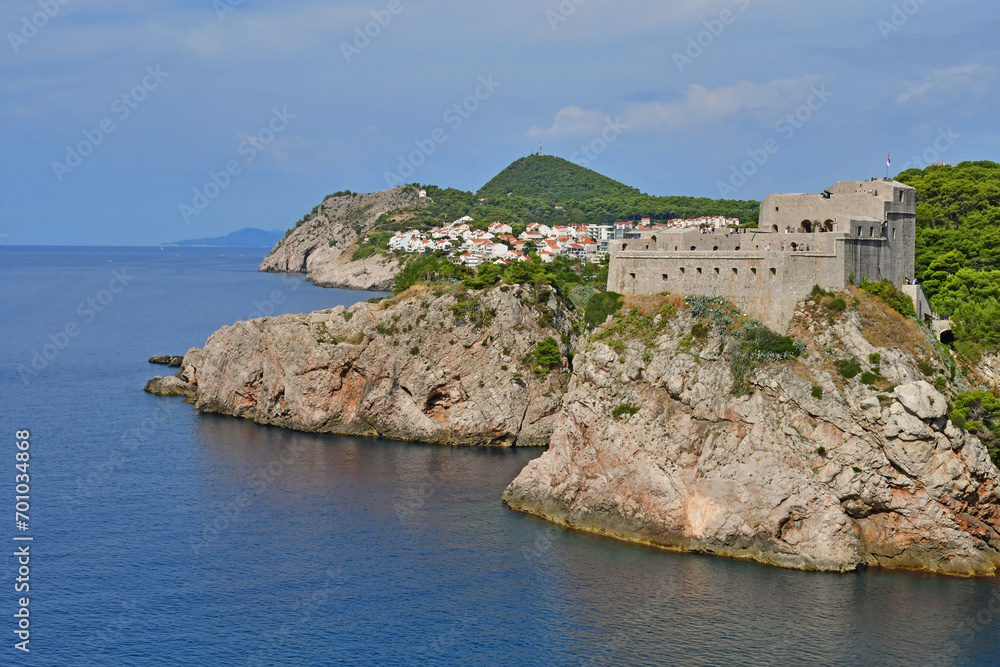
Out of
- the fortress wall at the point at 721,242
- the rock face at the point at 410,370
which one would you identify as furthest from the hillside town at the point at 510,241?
the fortress wall at the point at 721,242

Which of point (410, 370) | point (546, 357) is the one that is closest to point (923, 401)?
point (546, 357)

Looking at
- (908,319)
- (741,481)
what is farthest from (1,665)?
(908,319)

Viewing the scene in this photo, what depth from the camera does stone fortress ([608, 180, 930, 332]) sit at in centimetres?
5209

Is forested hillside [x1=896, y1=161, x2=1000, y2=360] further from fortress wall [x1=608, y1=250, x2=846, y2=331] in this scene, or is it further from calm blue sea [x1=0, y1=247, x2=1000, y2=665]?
calm blue sea [x1=0, y1=247, x2=1000, y2=665]

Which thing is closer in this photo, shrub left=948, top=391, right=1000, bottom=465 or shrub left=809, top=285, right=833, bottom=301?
shrub left=948, top=391, right=1000, bottom=465

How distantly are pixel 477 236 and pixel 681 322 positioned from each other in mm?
129950

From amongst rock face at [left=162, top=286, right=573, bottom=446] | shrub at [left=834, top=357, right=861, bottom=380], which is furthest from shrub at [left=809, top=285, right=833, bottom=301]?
rock face at [left=162, top=286, right=573, bottom=446]

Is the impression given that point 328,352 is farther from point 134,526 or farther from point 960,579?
point 960,579

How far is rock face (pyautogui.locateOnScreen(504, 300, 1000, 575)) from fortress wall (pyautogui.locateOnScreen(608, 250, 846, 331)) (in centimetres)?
201

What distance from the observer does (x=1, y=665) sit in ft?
125

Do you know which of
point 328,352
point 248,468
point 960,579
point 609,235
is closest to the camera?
point 960,579

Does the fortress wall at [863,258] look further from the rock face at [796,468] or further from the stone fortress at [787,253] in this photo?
the rock face at [796,468]

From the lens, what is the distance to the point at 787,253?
171 ft

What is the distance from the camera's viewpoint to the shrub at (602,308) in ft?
187
